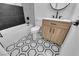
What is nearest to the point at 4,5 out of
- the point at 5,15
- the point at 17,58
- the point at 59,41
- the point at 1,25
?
the point at 5,15

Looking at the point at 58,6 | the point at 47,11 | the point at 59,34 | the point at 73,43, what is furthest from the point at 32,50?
the point at 58,6

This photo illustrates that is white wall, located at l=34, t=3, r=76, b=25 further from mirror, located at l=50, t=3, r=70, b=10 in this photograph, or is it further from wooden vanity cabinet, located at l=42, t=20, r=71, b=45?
wooden vanity cabinet, located at l=42, t=20, r=71, b=45

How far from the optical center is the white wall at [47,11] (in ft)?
4.65

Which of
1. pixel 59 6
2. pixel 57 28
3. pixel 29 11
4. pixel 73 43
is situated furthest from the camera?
pixel 29 11

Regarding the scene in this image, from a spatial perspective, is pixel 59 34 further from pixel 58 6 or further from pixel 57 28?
pixel 58 6

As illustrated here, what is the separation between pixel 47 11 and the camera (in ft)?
5.87

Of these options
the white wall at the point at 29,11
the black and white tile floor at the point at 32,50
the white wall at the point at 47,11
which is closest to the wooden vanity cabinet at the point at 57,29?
the black and white tile floor at the point at 32,50

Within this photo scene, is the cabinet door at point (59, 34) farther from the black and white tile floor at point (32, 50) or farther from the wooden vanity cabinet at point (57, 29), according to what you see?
the black and white tile floor at point (32, 50)

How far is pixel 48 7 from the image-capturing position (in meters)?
1.73

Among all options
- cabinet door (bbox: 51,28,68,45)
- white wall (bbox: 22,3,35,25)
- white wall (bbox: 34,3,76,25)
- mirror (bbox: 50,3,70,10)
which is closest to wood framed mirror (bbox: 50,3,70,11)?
mirror (bbox: 50,3,70,10)

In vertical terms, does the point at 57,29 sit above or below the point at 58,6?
below

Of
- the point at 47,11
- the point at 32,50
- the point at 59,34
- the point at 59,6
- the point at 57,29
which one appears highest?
the point at 59,6

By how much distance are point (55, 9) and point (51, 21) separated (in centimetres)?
67

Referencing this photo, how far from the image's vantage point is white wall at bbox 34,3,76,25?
1.42 m
